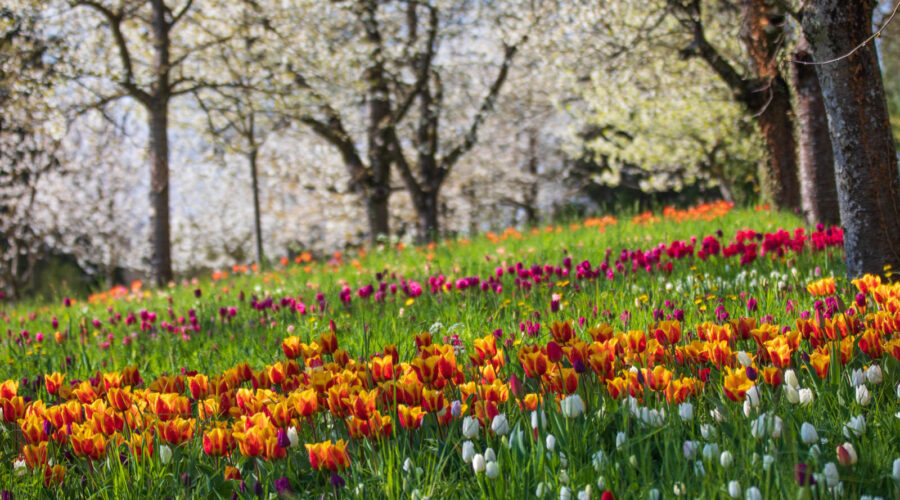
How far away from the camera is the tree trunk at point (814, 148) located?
7465 millimetres

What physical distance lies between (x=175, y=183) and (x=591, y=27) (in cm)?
2297

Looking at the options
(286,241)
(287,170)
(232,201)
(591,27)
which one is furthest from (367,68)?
(232,201)

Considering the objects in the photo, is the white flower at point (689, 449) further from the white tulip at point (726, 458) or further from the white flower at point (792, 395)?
the white flower at point (792, 395)

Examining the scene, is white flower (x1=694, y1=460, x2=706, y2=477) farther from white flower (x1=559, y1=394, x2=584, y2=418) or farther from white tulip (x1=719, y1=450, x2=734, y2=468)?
white flower (x1=559, y1=394, x2=584, y2=418)

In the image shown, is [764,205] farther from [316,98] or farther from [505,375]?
[505,375]

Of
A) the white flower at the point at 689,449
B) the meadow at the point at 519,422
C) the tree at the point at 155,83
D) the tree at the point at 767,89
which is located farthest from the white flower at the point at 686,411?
the tree at the point at 155,83

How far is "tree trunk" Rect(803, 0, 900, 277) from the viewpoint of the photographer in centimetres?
421

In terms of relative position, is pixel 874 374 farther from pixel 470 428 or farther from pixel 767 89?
pixel 767 89

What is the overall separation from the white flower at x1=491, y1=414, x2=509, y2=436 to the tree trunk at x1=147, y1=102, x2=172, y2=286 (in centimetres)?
972

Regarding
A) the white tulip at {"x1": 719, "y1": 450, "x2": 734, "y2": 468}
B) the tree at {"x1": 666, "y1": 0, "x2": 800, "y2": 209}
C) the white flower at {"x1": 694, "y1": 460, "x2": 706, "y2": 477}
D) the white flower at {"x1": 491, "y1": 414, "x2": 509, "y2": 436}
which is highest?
the tree at {"x1": 666, "y1": 0, "x2": 800, "y2": 209}

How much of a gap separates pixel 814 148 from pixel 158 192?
9237 millimetres

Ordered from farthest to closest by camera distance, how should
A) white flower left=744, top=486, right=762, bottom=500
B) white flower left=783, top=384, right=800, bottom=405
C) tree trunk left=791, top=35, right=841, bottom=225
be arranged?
1. tree trunk left=791, top=35, right=841, bottom=225
2. white flower left=783, top=384, right=800, bottom=405
3. white flower left=744, top=486, right=762, bottom=500

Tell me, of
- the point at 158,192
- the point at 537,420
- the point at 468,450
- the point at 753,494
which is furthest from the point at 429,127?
the point at 753,494

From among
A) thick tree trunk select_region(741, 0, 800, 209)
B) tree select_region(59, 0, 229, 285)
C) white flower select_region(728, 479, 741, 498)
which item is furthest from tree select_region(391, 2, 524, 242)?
white flower select_region(728, 479, 741, 498)
